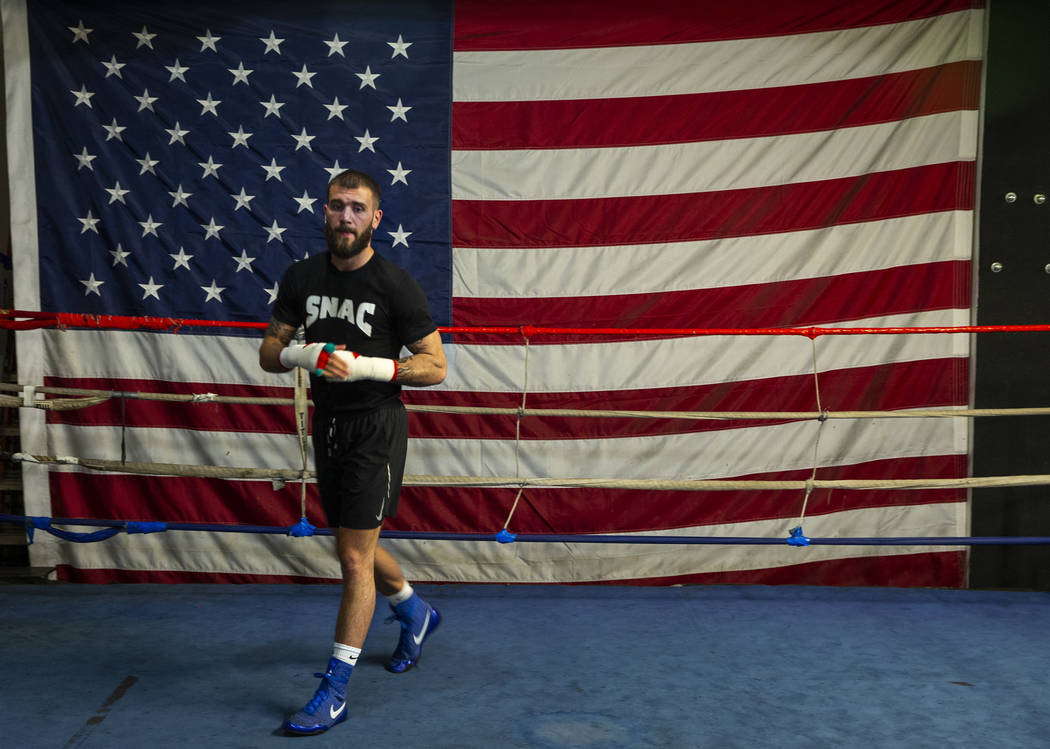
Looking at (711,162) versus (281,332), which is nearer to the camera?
(281,332)

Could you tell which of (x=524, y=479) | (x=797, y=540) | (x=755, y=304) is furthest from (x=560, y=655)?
(x=755, y=304)

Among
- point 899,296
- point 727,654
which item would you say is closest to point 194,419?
point 727,654

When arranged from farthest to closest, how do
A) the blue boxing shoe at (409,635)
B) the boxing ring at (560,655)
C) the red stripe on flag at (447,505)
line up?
the red stripe on flag at (447,505), the blue boxing shoe at (409,635), the boxing ring at (560,655)

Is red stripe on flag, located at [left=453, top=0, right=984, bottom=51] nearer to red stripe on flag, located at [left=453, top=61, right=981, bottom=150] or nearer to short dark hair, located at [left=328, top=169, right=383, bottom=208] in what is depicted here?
red stripe on flag, located at [left=453, top=61, right=981, bottom=150]

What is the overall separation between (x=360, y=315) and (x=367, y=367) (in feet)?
0.55

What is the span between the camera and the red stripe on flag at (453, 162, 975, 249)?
11.0ft

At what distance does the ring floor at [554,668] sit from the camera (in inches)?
81.2

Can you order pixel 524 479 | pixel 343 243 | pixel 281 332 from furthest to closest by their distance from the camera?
pixel 524 479 → pixel 281 332 → pixel 343 243

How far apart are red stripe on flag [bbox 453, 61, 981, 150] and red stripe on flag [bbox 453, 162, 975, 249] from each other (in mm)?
212

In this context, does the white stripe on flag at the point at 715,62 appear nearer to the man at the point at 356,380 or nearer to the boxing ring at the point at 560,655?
the boxing ring at the point at 560,655

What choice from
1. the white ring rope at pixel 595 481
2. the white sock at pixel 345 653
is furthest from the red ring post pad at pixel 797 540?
the white sock at pixel 345 653

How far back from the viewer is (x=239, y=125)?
3.44 metres

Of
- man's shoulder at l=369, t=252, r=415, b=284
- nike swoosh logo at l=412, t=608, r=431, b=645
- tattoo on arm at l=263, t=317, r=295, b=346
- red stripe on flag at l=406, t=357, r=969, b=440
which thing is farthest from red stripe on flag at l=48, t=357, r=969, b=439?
man's shoulder at l=369, t=252, r=415, b=284

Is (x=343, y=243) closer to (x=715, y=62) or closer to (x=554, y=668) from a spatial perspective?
(x=554, y=668)
